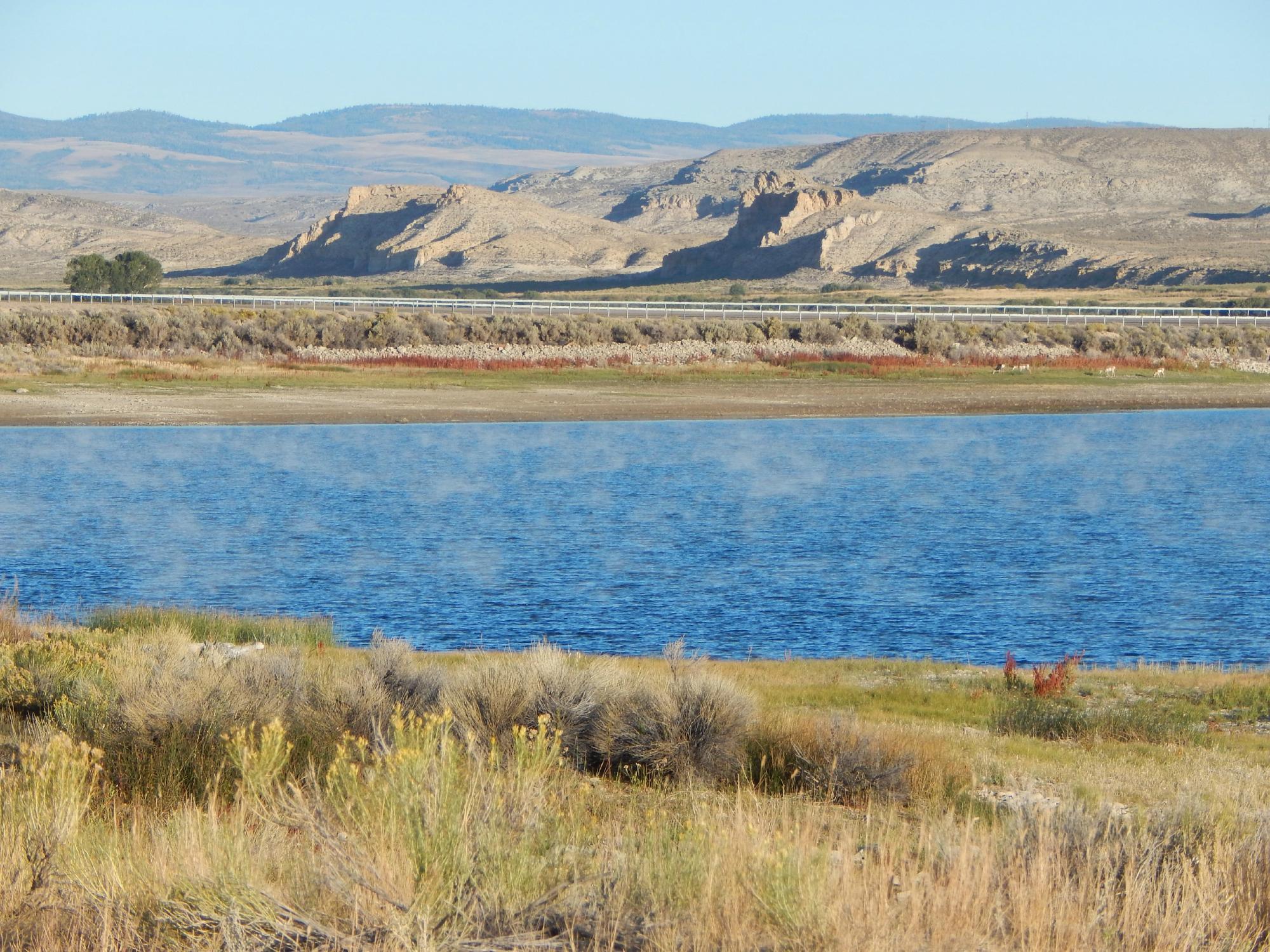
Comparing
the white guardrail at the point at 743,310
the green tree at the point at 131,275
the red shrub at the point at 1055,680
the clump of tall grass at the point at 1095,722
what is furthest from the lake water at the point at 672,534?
the green tree at the point at 131,275

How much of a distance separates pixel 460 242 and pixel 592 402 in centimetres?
9880

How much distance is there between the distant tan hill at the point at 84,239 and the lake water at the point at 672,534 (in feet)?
366

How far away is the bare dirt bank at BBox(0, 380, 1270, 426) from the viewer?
37.1 m

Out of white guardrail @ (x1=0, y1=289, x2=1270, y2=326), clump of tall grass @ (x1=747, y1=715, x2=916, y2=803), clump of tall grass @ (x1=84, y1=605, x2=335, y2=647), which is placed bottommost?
clump of tall grass @ (x1=84, y1=605, x2=335, y2=647)

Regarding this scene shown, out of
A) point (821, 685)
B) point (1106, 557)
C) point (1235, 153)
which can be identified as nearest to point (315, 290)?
point (1106, 557)

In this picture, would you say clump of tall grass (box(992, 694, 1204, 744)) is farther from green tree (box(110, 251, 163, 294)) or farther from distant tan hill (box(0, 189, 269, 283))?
distant tan hill (box(0, 189, 269, 283))

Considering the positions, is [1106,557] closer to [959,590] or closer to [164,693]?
[959,590]

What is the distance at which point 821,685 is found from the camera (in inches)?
507

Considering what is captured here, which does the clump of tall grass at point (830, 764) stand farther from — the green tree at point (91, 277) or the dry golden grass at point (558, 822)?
the green tree at point (91, 277)

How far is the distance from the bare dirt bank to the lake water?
166 cm

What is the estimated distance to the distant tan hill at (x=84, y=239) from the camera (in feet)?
505

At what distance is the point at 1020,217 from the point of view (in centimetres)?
16038

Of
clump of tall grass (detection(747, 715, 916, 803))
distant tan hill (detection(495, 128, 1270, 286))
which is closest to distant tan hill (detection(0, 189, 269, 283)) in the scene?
distant tan hill (detection(495, 128, 1270, 286))

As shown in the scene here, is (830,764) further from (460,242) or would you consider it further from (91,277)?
(460,242)
